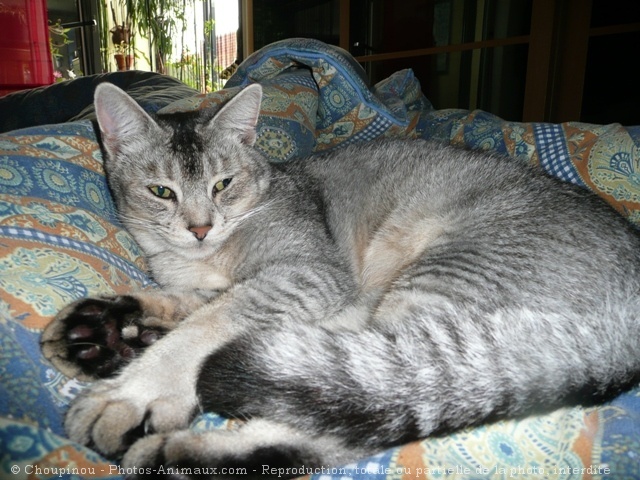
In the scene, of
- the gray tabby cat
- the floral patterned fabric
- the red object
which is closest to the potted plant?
the red object

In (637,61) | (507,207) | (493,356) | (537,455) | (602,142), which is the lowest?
(537,455)

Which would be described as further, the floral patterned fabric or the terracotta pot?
the terracotta pot

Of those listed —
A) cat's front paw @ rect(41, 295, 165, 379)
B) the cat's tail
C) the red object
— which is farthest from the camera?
the red object

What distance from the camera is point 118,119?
168 cm

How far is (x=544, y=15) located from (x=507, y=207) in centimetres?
368

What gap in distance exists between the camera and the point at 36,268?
3.90ft

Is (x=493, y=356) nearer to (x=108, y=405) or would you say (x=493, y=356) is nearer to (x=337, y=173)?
(x=108, y=405)

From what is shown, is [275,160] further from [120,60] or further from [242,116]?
[120,60]

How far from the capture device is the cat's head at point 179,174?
1.59 metres

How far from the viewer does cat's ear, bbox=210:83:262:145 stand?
175 centimetres

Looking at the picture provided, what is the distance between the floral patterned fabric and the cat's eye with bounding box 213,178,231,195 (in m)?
0.37

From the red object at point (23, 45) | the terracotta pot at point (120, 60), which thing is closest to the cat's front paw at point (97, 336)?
the red object at point (23, 45)

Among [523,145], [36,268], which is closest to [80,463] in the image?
[36,268]

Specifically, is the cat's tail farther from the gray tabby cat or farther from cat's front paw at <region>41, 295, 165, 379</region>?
cat's front paw at <region>41, 295, 165, 379</region>
